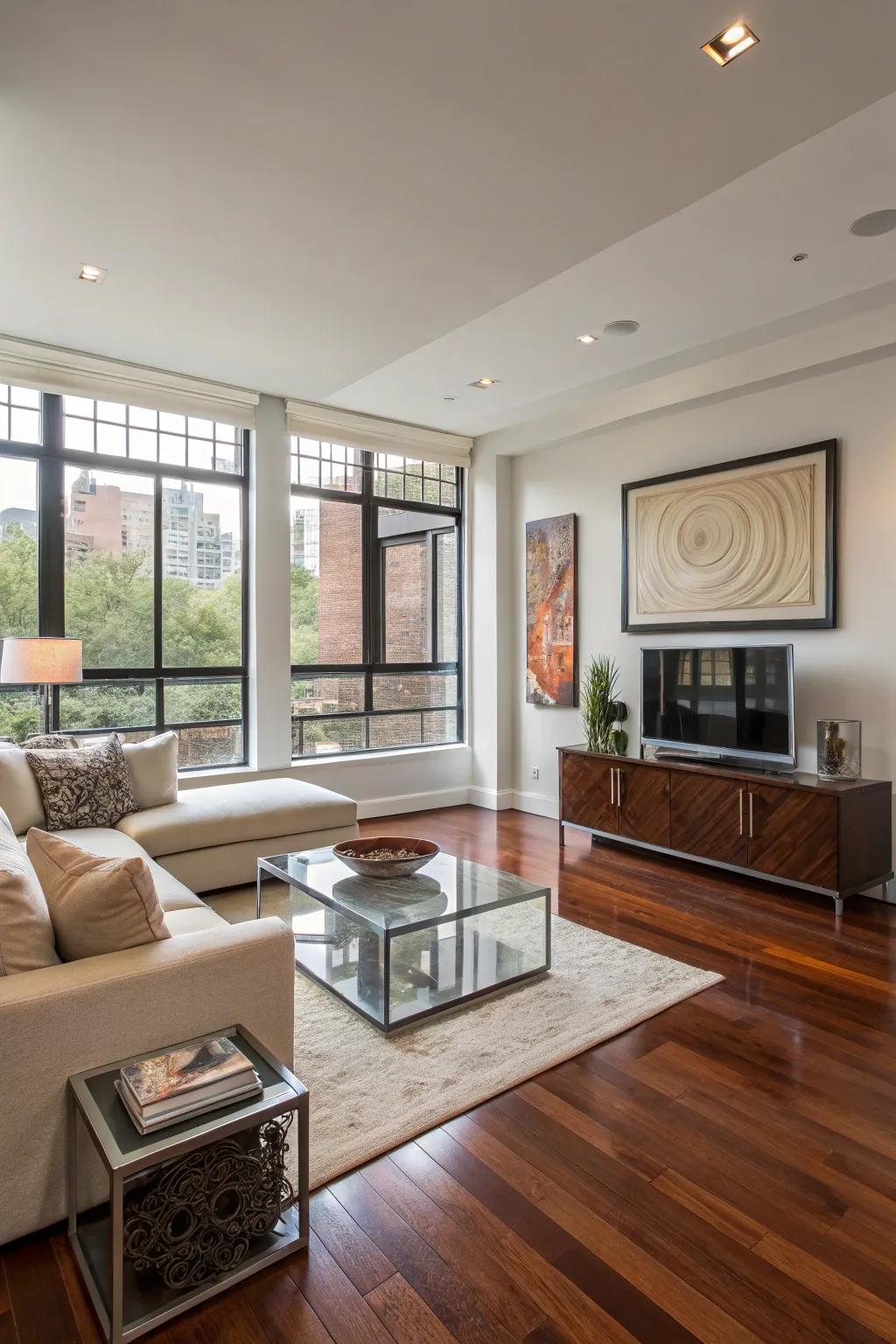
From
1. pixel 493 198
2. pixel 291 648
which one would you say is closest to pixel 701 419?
pixel 493 198

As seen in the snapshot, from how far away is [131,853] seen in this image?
324 cm

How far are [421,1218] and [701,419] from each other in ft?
14.4

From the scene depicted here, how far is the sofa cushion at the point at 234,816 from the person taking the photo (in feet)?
12.0

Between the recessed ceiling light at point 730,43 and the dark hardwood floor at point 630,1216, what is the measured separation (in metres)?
2.81

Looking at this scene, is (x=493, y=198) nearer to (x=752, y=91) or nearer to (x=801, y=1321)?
(x=752, y=91)

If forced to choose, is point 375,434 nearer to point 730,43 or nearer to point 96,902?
point 730,43

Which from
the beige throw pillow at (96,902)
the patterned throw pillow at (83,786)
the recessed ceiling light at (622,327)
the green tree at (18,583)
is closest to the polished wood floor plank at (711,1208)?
the beige throw pillow at (96,902)

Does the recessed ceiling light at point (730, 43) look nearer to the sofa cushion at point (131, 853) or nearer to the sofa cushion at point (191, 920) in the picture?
the sofa cushion at point (191, 920)

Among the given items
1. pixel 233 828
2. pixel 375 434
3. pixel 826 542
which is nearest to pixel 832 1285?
pixel 233 828

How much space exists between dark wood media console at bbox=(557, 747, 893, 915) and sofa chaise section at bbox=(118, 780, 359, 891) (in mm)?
1588

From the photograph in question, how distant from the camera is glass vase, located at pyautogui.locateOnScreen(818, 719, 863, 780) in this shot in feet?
12.5

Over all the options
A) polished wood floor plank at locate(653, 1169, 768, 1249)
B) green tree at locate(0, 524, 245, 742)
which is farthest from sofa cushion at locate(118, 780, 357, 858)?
polished wood floor plank at locate(653, 1169, 768, 1249)

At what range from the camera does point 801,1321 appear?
146 cm

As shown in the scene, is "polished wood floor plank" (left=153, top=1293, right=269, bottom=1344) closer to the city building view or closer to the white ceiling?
the white ceiling
